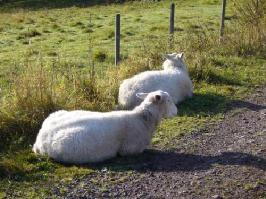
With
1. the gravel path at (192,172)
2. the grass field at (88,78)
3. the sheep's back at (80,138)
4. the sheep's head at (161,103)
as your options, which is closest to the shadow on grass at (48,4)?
the grass field at (88,78)

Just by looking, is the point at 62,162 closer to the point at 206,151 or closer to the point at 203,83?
the point at 206,151

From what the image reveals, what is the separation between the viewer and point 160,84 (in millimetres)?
10812

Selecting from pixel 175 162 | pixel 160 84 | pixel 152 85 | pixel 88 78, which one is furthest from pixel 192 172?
pixel 88 78

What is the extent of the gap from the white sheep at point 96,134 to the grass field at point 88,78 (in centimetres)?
18

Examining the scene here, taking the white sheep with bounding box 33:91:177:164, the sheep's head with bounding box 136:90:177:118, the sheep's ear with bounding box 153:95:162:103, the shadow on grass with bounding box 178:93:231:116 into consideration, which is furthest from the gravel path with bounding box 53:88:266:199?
the shadow on grass with bounding box 178:93:231:116

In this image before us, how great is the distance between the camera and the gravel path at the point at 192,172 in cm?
678

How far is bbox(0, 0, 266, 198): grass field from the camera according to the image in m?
7.63

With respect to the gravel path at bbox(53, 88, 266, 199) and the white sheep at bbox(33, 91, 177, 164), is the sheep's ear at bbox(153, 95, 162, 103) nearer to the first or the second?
the white sheep at bbox(33, 91, 177, 164)

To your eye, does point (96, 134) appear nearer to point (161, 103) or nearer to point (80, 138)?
point (80, 138)

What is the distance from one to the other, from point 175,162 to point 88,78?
3444 mm

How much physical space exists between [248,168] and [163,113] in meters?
1.74

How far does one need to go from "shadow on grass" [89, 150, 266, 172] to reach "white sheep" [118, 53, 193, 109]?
251 cm

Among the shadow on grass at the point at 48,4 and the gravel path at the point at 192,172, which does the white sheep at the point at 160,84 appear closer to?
the gravel path at the point at 192,172

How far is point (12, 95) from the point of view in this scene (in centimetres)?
930
